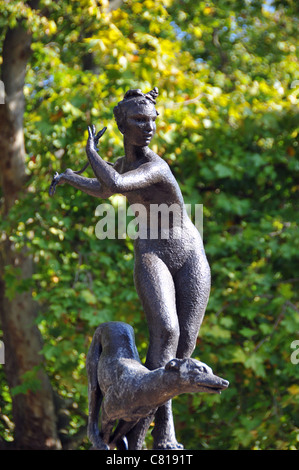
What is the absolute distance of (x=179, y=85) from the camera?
356 inches

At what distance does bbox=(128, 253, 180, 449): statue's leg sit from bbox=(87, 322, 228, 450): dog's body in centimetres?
9

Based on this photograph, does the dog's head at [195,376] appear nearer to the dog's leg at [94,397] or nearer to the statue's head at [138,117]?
the dog's leg at [94,397]

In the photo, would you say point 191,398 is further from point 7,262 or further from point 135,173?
point 135,173

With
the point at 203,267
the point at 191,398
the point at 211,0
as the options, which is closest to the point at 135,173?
the point at 203,267

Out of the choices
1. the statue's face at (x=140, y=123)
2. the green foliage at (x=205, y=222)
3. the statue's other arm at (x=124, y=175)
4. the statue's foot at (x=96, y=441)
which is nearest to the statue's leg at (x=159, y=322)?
the statue's foot at (x=96, y=441)

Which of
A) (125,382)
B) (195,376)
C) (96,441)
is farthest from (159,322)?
(96,441)

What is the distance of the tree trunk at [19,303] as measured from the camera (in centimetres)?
926

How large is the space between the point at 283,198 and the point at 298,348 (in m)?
1.94

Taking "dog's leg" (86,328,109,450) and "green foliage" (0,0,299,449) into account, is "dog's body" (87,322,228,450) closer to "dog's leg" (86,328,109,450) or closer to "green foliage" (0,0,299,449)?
"dog's leg" (86,328,109,450)

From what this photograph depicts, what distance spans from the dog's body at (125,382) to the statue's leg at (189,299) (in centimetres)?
32

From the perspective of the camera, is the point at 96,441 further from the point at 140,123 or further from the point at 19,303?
the point at 19,303

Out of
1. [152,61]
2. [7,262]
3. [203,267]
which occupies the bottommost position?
[7,262]

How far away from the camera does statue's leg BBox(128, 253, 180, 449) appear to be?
4.62 m

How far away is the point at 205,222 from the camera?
30.7 feet
